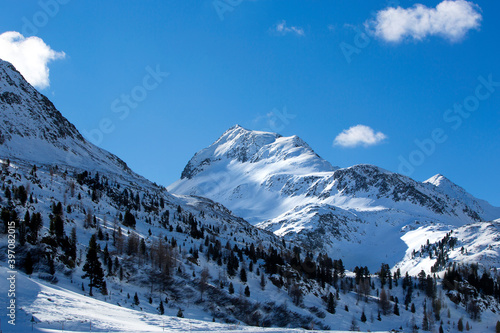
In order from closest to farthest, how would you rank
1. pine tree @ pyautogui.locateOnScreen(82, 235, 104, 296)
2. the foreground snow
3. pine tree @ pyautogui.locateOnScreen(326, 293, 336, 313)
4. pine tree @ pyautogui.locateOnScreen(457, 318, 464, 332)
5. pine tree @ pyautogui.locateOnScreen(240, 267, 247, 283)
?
the foreground snow
pine tree @ pyautogui.locateOnScreen(82, 235, 104, 296)
pine tree @ pyautogui.locateOnScreen(240, 267, 247, 283)
pine tree @ pyautogui.locateOnScreen(326, 293, 336, 313)
pine tree @ pyautogui.locateOnScreen(457, 318, 464, 332)

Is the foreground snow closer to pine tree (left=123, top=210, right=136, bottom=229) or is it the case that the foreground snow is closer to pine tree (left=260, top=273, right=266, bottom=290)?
pine tree (left=260, top=273, right=266, bottom=290)

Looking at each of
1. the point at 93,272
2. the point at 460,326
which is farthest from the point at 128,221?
the point at 460,326

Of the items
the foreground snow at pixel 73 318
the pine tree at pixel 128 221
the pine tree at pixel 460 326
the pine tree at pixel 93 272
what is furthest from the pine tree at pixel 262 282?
the foreground snow at pixel 73 318

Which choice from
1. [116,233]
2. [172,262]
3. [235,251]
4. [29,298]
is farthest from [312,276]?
[29,298]

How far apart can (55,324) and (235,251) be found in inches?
4682

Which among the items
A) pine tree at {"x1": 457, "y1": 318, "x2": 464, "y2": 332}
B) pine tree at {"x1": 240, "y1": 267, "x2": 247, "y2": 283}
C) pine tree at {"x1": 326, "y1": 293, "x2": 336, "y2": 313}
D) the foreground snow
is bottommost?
pine tree at {"x1": 457, "y1": 318, "x2": 464, "y2": 332}

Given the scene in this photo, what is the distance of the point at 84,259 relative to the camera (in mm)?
104562

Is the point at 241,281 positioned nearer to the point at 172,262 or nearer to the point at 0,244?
the point at 172,262

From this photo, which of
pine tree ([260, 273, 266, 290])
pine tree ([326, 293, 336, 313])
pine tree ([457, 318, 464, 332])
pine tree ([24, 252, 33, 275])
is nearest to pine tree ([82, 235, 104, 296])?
pine tree ([24, 252, 33, 275])

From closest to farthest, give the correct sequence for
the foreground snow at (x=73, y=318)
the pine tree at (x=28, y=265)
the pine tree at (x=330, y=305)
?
the foreground snow at (x=73, y=318) → the pine tree at (x=28, y=265) → the pine tree at (x=330, y=305)

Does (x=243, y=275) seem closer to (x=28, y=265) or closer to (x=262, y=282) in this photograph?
(x=262, y=282)

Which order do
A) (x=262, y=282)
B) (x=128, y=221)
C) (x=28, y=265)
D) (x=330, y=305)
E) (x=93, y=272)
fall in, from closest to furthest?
1. (x=28, y=265)
2. (x=93, y=272)
3. (x=262, y=282)
4. (x=330, y=305)
5. (x=128, y=221)

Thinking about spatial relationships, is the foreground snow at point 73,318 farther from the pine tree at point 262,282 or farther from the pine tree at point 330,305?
the pine tree at point 330,305

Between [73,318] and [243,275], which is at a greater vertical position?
[243,275]
